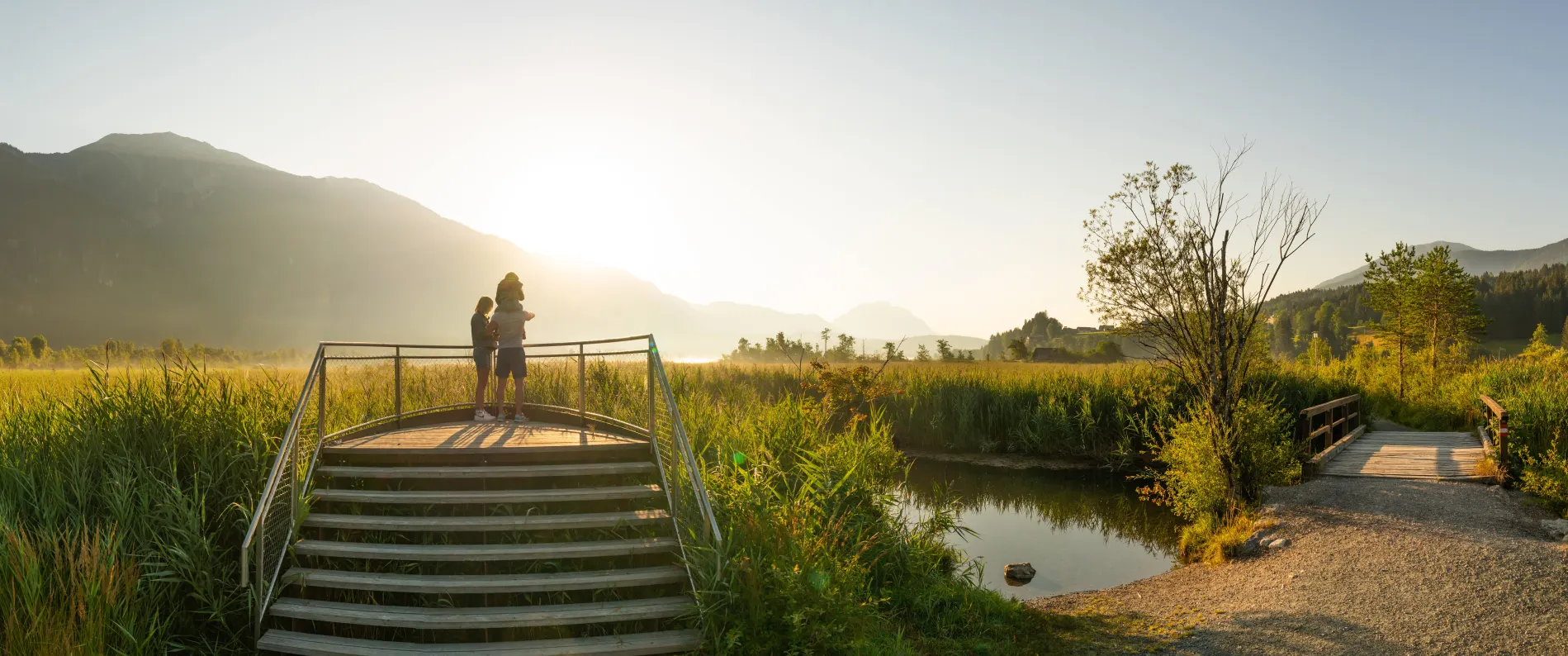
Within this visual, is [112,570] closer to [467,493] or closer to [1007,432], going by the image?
[467,493]

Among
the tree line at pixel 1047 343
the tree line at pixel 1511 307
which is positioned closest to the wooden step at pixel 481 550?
the tree line at pixel 1047 343

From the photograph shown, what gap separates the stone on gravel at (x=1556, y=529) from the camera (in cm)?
893

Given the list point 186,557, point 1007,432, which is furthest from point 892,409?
point 186,557

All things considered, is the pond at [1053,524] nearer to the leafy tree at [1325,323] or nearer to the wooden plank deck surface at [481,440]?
the wooden plank deck surface at [481,440]

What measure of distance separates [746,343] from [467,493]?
46988 mm

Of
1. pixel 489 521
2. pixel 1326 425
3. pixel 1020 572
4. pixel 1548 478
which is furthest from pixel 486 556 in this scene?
pixel 1326 425

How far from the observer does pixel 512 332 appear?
32.6 feet

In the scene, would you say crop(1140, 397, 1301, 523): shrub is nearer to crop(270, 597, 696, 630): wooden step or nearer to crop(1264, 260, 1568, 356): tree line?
crop(270, 597, 696, 630): wooden step

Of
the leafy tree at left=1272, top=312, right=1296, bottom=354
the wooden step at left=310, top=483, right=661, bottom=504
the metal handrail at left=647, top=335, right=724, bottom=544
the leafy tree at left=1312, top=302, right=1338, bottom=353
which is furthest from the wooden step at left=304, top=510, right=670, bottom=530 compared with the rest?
the leafy tree at left=1272, top=312, right=1296, bottom=354

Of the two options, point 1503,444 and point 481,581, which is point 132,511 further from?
point 1503,444

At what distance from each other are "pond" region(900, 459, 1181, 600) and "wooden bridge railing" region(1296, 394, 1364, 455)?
2872 mm

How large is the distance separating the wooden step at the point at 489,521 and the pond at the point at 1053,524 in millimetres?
5217

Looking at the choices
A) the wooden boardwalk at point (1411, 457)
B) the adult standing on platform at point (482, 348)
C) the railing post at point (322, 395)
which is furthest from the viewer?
the wooden boardwalk at point (1411, 457)

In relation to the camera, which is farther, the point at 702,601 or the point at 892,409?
the point at 892,409
